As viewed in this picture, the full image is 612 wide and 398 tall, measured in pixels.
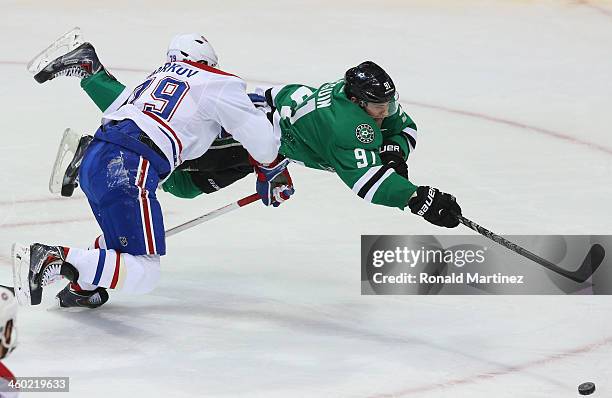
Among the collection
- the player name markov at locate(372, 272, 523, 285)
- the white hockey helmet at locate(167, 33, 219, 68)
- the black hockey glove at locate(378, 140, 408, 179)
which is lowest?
the player name markov at locate(372, 272, 523, 285)

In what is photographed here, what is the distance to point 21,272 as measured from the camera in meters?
4.25

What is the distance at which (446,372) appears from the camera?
4.14 m

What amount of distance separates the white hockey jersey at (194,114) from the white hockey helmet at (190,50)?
0.10m

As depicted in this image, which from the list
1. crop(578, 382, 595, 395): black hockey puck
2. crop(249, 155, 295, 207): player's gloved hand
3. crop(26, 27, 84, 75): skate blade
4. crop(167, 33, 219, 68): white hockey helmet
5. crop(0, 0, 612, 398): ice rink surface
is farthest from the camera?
crop(26, 27, 84, 75): skate blade

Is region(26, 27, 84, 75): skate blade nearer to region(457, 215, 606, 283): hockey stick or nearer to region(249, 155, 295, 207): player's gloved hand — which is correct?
region(249, 155, 295, 207): player's gloved hand

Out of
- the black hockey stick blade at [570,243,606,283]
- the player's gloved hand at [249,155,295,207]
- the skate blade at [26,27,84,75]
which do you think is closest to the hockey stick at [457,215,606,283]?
the black hockey stick blade at [570,243,606,283]

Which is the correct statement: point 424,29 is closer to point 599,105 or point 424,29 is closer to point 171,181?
point 599,105

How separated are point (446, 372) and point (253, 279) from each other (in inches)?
44.8

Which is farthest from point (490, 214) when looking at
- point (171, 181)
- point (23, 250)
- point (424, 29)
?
point (424, 29)

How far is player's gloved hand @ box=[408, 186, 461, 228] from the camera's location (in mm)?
4434

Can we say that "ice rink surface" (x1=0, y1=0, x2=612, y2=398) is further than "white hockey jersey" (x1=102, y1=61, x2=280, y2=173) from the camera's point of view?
No

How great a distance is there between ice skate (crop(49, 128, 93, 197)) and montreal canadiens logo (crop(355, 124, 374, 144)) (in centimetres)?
93

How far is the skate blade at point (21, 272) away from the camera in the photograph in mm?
4242

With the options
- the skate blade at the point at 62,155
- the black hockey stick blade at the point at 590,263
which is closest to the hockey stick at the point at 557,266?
the black hockey stick blade at the point at 590,263
